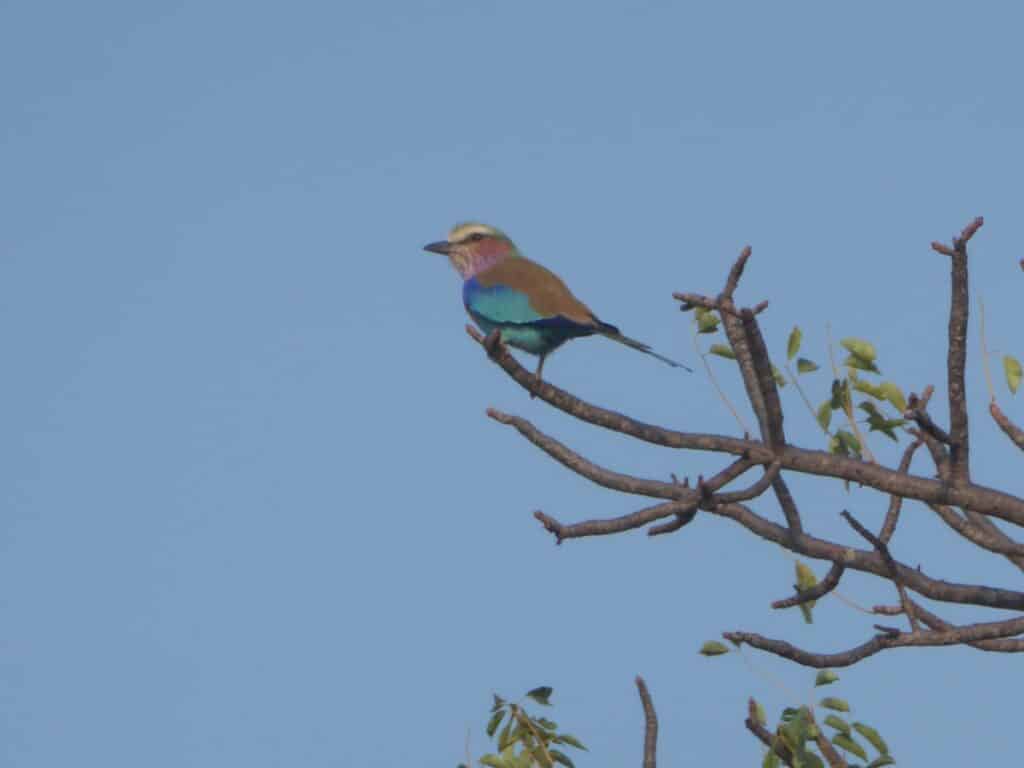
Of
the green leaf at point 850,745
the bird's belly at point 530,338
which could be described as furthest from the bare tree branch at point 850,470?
the bird's belly at point 530,338

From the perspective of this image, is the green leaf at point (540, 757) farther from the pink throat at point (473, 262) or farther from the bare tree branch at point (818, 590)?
the pink throat at point (473, 262)

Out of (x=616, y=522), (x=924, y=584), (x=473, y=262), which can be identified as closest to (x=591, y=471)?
(x=616, y=522)

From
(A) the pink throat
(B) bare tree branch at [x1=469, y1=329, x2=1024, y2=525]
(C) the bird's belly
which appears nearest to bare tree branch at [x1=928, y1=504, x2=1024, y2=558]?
(B) bare tree branch at [x1=469, y1=329, x2=1024, y2=525]

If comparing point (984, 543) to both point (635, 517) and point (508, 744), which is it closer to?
point (635, 517)

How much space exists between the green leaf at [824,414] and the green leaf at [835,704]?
3.52 feet

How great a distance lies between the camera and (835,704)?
6168 millimetres

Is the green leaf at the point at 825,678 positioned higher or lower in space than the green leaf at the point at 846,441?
lower

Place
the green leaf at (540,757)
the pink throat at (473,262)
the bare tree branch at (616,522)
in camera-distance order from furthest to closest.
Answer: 1. the pink throat at (473,262)
2. the green leaf at (540,757)
3. the bare tree branch at (616,522)

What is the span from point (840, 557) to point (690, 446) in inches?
32.2

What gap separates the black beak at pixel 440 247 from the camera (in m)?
11.9

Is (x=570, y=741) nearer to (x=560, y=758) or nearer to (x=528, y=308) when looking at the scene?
(x=560, y=758)

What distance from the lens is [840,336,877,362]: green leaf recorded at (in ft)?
19.1

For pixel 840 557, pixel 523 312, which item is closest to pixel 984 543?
pixel 840 557

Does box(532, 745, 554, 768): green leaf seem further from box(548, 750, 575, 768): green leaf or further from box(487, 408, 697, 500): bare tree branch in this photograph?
box(487, 408, 697, 500): bare tree branch
